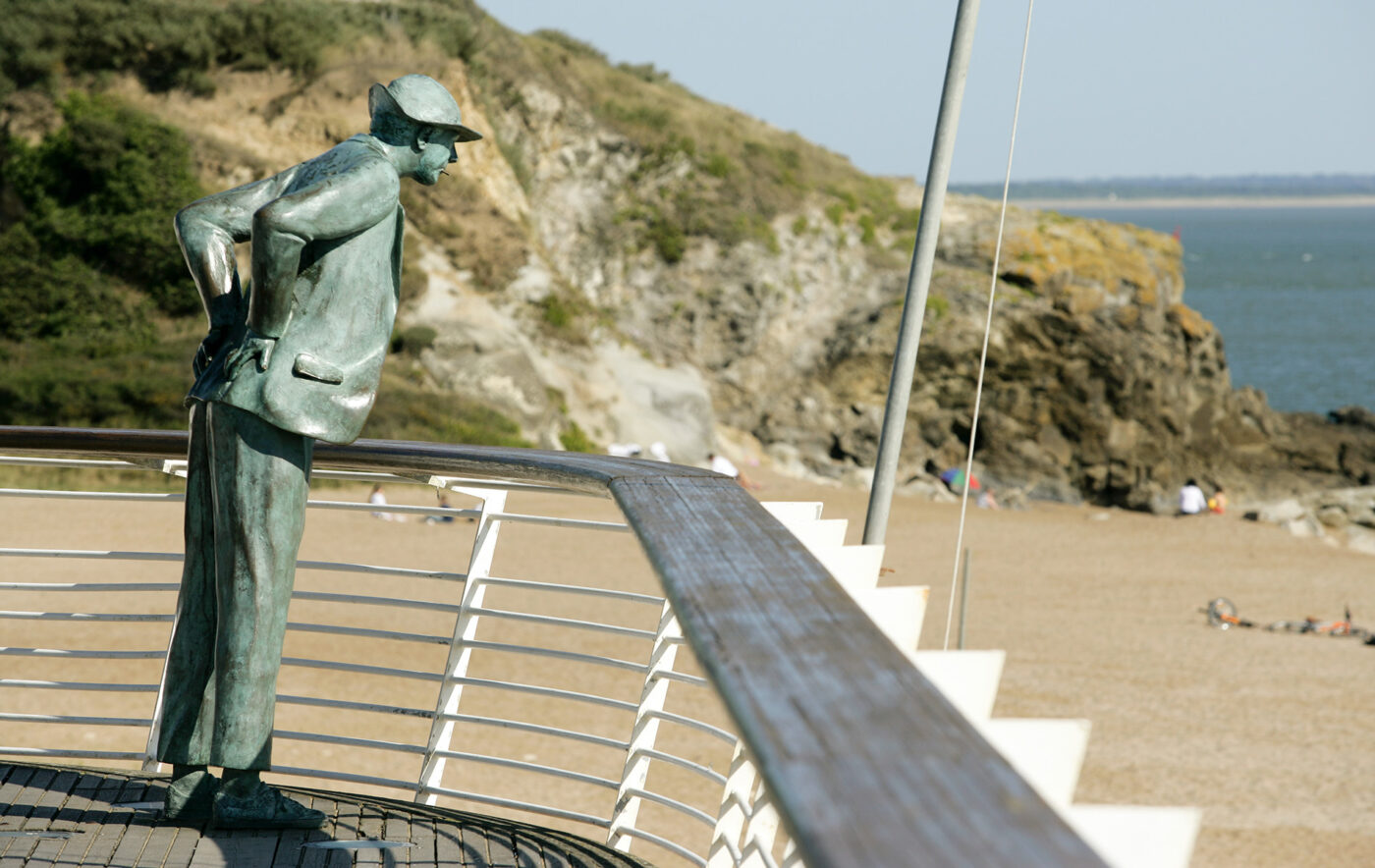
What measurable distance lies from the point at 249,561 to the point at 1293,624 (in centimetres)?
1617

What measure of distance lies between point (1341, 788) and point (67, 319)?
23511mm

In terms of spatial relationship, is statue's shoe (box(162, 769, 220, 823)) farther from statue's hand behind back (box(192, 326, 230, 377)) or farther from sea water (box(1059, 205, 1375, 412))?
sea water (box(1059, 205, 1375, 412))

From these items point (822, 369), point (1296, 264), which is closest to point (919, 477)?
point (822, 369)

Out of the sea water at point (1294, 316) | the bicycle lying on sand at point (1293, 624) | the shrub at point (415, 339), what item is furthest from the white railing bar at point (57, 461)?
the sea water at point (1294, 316)

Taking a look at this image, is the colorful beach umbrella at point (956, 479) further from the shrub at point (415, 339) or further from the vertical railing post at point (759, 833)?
the vertical railing post at point (759, 833)

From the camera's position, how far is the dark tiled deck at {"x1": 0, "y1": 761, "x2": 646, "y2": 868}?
2.86 m

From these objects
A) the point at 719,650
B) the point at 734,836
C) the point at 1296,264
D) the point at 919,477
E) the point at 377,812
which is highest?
the point at 1296,264

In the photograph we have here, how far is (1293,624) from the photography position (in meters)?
16.5

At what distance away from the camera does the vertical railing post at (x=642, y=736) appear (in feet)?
10.5

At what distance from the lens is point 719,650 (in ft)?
4.52

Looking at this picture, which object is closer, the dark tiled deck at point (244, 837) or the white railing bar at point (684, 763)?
the white railing bar at point (684, 763)

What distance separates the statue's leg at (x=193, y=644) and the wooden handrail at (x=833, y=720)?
4.13ft

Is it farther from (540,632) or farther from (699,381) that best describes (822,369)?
(540,632)

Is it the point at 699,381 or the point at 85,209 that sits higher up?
the point at 85,209
